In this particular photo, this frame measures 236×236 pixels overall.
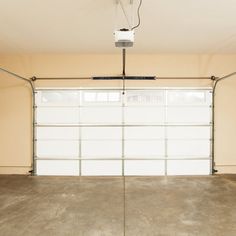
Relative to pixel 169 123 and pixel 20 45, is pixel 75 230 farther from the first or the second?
pixel 20 45

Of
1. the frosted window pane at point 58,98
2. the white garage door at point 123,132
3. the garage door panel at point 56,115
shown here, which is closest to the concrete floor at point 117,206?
the white garage door at point 123,132

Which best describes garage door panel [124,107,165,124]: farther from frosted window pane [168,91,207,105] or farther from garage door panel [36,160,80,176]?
garage door panel [36,160,80,176]

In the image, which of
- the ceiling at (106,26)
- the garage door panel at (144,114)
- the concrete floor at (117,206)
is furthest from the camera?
the garage door panel at (144,114)

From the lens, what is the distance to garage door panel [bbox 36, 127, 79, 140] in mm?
5809

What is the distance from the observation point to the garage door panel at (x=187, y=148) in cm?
580

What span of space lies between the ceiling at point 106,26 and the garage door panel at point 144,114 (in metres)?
1.34

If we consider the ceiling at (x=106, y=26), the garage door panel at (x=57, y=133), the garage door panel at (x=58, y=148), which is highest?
the ceiling at (x=106, y=26)

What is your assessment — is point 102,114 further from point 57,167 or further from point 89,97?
point 57,167

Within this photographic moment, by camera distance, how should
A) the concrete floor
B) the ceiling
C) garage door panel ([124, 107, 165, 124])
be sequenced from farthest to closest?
garage door panel ([124, 107, 165, 124])
the ceiling
the concrete floor

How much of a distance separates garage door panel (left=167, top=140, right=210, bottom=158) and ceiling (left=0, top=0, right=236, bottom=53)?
6.96 ft

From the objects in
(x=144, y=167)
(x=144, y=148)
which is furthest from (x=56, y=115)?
(x=144, y=167)

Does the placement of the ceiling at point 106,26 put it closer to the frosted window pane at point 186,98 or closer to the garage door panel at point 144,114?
the frosted window pane at point 186,98

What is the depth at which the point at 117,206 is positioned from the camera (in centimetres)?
387

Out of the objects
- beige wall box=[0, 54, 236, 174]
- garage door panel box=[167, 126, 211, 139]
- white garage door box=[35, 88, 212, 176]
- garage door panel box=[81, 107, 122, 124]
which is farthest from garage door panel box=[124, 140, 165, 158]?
beige wall box=[0, 54, 236, 174]
